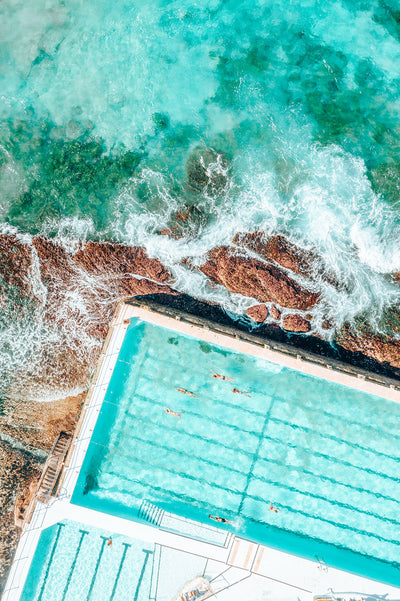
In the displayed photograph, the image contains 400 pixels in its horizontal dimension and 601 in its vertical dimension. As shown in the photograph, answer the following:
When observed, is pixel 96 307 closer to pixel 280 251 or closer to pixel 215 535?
pixel 280 251

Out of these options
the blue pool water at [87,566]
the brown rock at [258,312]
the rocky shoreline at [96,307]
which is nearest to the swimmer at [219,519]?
the blue pool water at [87,566]

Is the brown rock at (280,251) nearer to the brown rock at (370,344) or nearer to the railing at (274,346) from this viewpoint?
the brown rock at (370,344)

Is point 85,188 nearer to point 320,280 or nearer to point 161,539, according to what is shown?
point 320,280

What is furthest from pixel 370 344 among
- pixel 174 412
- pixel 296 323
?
pixel 174 412

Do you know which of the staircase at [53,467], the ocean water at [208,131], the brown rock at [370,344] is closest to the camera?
the staircase at [53,467]

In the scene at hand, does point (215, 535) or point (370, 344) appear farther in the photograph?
point (370, 344)

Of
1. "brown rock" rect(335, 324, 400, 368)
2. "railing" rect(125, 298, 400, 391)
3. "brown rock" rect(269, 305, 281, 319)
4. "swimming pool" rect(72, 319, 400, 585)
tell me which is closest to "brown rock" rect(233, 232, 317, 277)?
"brown rock" rect(269, 305, 281, 319)

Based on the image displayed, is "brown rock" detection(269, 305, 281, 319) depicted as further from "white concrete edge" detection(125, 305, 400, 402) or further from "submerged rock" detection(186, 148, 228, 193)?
"submerged rock" detection(186, 148, 228, 193)
